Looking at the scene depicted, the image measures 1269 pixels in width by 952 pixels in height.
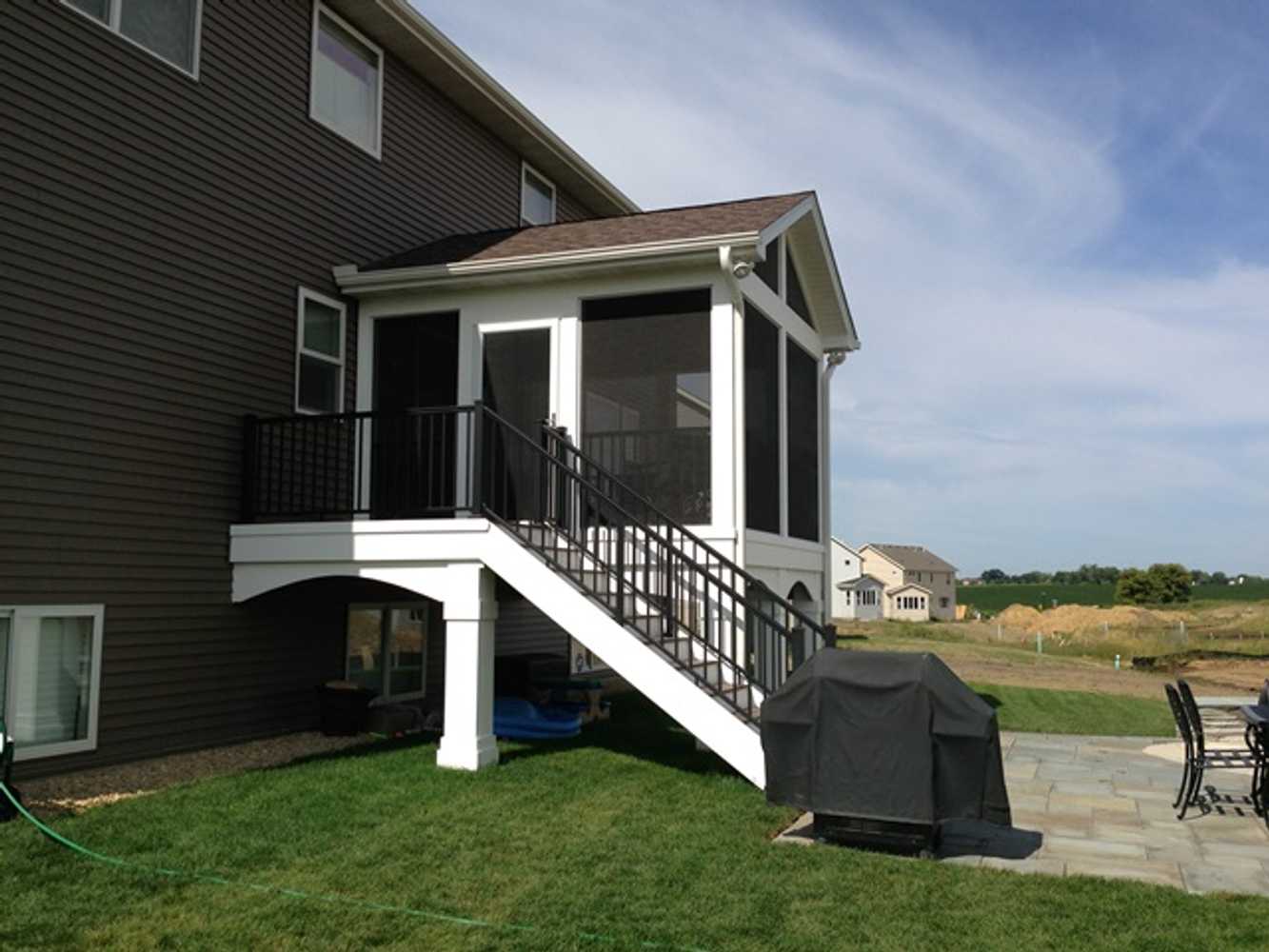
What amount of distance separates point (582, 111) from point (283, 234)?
8.95m

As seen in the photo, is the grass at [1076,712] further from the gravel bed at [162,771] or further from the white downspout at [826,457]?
the gravel bed at [162,771]

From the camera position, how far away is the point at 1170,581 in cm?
6794

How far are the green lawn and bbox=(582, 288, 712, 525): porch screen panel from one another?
9.88 feet

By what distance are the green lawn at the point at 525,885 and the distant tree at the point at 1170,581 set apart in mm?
68913

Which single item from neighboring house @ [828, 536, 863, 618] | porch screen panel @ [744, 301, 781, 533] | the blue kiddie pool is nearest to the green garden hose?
the blue kiddie pool

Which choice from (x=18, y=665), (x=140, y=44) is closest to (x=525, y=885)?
(x=18, y=665)

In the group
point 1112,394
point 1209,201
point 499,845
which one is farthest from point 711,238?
point 1112,394

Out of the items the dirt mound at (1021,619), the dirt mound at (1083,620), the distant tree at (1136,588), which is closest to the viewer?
the dirt mound at (1083,620)

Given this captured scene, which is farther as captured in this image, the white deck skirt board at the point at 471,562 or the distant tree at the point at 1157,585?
the distant tree at the point at 1157,585

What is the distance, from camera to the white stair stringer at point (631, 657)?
7.13 m

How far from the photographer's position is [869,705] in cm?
601

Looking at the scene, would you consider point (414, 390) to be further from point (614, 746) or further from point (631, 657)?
point (631, 657)

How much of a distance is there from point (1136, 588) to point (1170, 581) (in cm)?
205

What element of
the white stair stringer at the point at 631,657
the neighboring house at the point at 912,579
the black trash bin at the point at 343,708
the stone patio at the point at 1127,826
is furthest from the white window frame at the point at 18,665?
the neighboring house at the point at 912,579
